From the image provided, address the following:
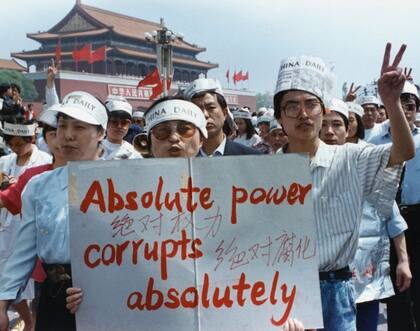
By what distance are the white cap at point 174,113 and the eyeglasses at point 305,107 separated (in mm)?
379

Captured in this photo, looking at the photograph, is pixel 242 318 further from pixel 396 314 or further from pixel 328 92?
pixel 396 314

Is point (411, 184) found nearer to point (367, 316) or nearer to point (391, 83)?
point (367, 316)

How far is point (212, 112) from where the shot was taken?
367 cm

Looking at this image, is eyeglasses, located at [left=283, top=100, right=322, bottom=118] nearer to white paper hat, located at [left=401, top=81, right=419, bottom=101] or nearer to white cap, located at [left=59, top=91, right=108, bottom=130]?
white cap, located at [left=59, top=91, right=108, bottom=130]

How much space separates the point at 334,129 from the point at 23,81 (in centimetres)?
4413

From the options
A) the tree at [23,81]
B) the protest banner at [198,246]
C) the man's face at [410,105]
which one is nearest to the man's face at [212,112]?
the man's face at [410,105]

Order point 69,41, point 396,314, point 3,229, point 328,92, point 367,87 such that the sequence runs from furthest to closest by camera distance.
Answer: point 69,41
point 367,87
point 3,229
point 396,314
point 328,92

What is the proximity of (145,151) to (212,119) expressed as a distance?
43 centimetres

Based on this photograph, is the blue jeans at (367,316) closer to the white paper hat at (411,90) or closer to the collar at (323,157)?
the collar at (323,157)

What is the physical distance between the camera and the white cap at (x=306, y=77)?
2338 millimetres

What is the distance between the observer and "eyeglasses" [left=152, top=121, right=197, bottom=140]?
2.45 meters

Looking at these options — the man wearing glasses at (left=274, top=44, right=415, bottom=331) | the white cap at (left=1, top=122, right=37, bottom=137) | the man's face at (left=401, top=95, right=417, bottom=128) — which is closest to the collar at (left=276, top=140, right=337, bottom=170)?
the man wearing glasses at (left=274, top=44, right=415, bottom=331)

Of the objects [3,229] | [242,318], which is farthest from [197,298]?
[3,229]

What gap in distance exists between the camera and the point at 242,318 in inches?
77.3
